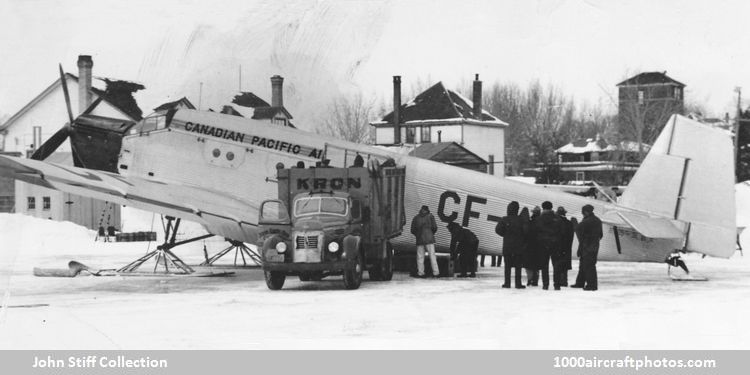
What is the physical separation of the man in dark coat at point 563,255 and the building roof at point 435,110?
62.6m

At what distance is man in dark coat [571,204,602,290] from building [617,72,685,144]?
4819 centimetres

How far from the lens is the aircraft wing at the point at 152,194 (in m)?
19.1

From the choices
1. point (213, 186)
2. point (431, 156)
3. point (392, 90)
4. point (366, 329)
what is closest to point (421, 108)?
point (392, 90)

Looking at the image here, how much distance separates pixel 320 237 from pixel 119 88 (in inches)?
1158

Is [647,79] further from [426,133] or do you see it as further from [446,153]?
[426,133]

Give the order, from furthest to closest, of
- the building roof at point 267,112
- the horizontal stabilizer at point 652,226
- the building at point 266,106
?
1. the building roof at point 267,112
2. the building at point 266,106
3. the horizontal stabilizer at point 652,226

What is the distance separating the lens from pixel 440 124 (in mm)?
82188

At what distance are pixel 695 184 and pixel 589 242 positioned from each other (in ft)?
10.1

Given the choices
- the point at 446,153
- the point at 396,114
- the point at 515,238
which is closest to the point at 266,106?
the point at 515,238

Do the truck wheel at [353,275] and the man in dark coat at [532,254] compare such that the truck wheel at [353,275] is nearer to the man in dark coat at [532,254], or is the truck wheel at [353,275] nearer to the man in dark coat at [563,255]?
the man in dark coat at [532,254]

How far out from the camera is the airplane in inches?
755

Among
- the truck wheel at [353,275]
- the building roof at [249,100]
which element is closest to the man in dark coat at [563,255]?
the truck wheel at [353,275]
